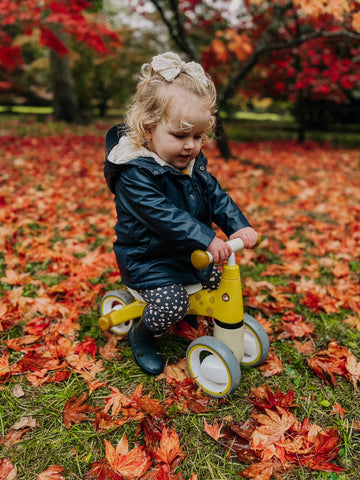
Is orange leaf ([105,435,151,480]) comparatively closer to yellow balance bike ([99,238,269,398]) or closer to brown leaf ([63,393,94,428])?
brown leaf ([63,393,94,428])

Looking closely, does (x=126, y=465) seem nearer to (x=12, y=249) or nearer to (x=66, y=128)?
(x=12, y=249)

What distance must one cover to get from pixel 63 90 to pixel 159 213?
10860 millimetres

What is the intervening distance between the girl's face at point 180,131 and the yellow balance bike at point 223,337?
0.47 m

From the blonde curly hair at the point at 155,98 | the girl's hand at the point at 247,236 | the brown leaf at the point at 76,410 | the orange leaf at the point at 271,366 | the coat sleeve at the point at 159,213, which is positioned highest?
the blonde curly hair at the point at 155,98

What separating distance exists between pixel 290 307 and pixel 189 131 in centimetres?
145

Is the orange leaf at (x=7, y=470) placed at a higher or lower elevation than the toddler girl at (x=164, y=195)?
lower

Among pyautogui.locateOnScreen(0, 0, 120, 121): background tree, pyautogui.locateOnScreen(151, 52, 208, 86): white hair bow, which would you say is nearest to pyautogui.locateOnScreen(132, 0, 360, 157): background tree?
pyautogui.locateOnScreen(0, 0, 120, 121): background tree

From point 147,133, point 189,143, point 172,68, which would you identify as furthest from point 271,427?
point 172,68

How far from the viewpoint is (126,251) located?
1.93 metres

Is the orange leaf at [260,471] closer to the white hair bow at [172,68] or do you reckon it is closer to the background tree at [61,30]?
the white hair bow at [172,68]

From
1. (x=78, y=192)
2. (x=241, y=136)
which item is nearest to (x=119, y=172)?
(x=78, y=192)

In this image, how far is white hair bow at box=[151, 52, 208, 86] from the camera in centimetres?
169

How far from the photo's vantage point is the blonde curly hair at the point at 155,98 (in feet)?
5.56

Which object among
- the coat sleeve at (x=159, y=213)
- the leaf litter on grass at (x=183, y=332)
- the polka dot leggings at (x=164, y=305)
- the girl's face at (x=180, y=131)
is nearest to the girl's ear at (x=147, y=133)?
the girl's face at (x=180, y=131)
